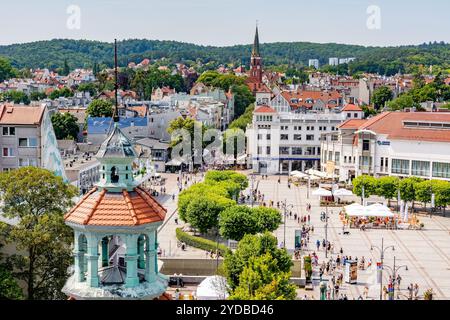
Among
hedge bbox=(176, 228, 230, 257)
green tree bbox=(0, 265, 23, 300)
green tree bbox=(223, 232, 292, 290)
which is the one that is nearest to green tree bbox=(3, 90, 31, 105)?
hedge bbox=(176, 228, 230, 257)

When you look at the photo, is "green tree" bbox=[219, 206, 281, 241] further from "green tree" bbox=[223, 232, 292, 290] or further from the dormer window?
the dormer window

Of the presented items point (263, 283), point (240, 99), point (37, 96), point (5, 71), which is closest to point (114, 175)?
point (263, 283)

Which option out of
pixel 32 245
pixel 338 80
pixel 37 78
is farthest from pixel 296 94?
pixel 32 245

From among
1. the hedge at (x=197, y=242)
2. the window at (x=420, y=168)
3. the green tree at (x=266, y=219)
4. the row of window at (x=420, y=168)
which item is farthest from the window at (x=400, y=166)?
the hedge at (x=197, y=242)

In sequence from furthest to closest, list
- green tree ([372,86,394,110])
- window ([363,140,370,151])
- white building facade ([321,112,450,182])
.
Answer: green tree ([372,86,394,110])
window ([363,140,370,151])
white building facade ([321,112,450,182])

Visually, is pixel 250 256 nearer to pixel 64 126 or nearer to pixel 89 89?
pixel 64 126

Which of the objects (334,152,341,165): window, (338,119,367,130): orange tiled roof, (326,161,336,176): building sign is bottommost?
(326,161,336,176): building sign
